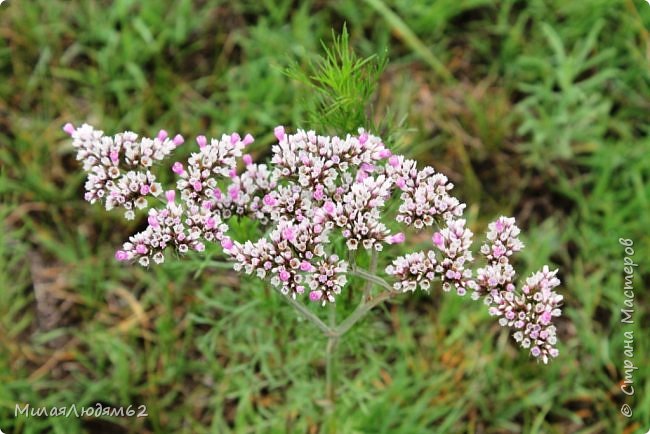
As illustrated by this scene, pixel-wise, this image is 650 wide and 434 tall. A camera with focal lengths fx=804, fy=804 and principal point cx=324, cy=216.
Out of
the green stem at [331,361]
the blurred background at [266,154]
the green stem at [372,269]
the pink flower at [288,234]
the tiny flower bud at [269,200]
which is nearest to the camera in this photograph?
the pink flower at [288,234]

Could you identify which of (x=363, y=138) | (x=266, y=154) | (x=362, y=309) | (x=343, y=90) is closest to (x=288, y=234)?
(x=363, y=138)

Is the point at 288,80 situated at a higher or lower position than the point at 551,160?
higher

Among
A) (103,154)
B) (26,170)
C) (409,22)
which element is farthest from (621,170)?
(26,170)

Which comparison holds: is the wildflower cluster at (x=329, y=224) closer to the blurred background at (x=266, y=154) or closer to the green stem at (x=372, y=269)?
the green stem at (x=372, y=269)

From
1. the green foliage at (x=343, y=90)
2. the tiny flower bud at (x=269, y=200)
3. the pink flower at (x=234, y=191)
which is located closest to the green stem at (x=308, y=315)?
the tiny flower bud at (x=269, y=200)

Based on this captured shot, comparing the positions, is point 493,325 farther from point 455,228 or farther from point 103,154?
point 103,154

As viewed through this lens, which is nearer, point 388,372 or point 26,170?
point 388,372
